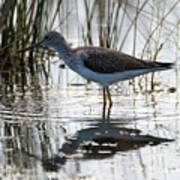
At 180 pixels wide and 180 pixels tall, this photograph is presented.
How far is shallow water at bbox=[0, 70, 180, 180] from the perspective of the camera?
4520 mm

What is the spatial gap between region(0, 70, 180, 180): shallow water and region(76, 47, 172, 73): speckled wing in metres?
0.39

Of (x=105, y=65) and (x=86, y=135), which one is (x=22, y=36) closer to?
(x=105, y=65)

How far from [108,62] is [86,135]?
1.81m

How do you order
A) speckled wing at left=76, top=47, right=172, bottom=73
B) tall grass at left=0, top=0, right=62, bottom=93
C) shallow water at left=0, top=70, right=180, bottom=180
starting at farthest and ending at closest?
tall grass at left=0, top=0, right=62, bottom=93 < speckled wing at left=76, top=47, right=172, bottom=73 < shallow water at left=0, top=70, right=180, bottom=180

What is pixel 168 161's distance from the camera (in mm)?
4703

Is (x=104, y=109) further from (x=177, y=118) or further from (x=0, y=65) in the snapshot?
(x=0, y=65)

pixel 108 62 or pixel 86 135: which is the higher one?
pixel 108 62

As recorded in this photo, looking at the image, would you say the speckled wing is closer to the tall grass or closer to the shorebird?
the shorebird

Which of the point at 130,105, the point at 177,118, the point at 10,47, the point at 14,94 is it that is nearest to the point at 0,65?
the point at 10,47

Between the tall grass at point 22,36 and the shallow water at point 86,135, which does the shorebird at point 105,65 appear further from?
the tall grass at point 22,36

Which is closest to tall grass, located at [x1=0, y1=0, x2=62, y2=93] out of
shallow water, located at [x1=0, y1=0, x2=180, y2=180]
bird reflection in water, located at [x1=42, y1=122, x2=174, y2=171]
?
shallow water, located at [x1=0, y1=0, x2=180, y2=180]

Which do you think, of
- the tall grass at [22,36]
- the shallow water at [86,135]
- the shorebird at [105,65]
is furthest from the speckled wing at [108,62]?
the tall grass at [22,36]

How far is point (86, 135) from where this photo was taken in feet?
18.4

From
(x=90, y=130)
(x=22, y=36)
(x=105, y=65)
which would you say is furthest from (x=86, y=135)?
(x=22, y=36)
